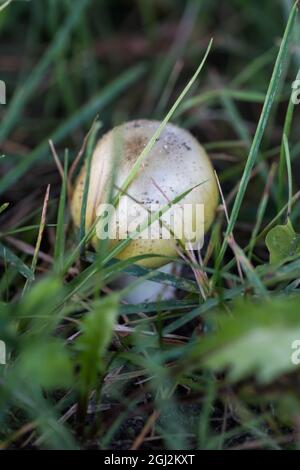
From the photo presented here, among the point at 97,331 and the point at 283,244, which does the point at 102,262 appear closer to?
the point at 97,331

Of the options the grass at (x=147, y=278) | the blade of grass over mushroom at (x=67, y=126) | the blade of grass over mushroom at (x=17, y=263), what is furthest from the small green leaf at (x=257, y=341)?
the blade of grass over mushroom at (x=67, y=126)

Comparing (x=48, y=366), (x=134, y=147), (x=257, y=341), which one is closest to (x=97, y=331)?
(x=48, y=366)

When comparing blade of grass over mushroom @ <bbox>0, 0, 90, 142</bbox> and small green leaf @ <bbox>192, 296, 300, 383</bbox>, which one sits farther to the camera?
blade of grass over mushroom @ <bbox>0, 0, 90, 142</bbox>

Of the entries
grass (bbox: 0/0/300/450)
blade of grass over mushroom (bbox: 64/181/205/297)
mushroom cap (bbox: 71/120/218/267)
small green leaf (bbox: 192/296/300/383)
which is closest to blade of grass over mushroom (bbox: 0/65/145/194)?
grass (bbox: 0/0/300/450)

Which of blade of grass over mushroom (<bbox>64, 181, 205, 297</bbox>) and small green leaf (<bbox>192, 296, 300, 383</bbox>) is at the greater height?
blade of grass over mushroom (<bbox>64, 181, 205, 297</bbox>)

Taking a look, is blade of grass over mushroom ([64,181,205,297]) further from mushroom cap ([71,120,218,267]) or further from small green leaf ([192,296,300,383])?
small green leaf ([192,296,300,383])

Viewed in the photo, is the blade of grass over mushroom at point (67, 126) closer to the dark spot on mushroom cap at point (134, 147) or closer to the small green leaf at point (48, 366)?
the dark spot on mushroom cap at point (134, 147)
